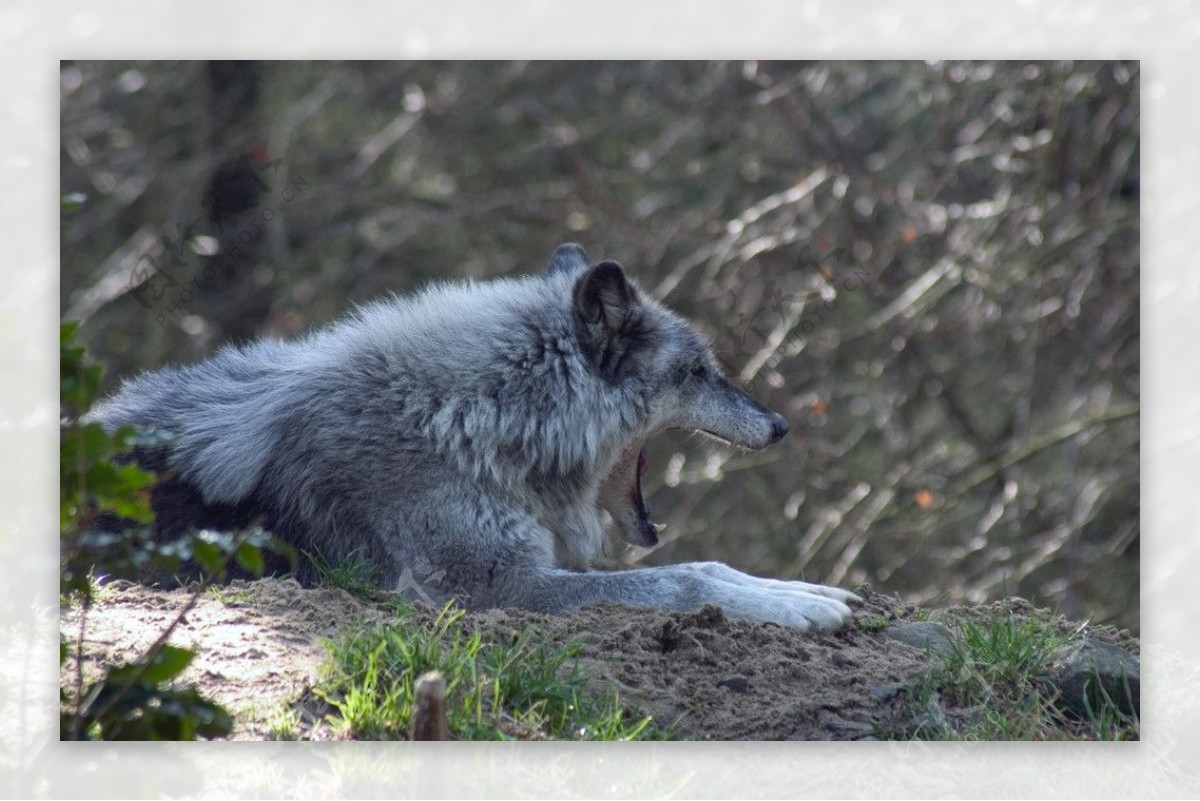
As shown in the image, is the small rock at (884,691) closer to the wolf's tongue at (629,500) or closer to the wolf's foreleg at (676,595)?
the wolf's foreleg at (676,595)

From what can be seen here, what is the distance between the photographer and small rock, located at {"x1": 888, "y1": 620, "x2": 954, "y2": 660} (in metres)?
4.63

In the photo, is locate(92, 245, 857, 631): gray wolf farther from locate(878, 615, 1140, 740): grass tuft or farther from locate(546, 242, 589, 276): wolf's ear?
locate(878, 615, 1140, 740): grass tuft

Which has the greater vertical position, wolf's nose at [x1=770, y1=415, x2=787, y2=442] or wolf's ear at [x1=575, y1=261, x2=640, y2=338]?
wolf's ear at [x1=575, y1=261, x2=640, y2=338]

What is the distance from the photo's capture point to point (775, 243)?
8008mm

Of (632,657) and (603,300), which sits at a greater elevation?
(603,300)

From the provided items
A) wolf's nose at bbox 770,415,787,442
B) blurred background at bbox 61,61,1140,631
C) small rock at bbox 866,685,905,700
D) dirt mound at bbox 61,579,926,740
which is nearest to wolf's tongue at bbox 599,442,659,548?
wolf's nose at bbox 770,415,787,442

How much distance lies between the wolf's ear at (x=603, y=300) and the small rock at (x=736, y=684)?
140 cm

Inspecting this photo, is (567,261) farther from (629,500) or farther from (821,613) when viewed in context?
(821,613)

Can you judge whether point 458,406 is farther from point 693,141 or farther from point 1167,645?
point 693,141

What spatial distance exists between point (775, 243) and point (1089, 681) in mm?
3954

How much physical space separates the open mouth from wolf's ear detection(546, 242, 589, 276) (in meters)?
0.75

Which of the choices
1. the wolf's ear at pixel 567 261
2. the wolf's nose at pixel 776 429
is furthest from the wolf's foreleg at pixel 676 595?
the wolf's ear at pixel 567 261

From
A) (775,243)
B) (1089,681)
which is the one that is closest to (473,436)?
(1089,681)

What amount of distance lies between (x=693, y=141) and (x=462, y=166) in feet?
6.10
